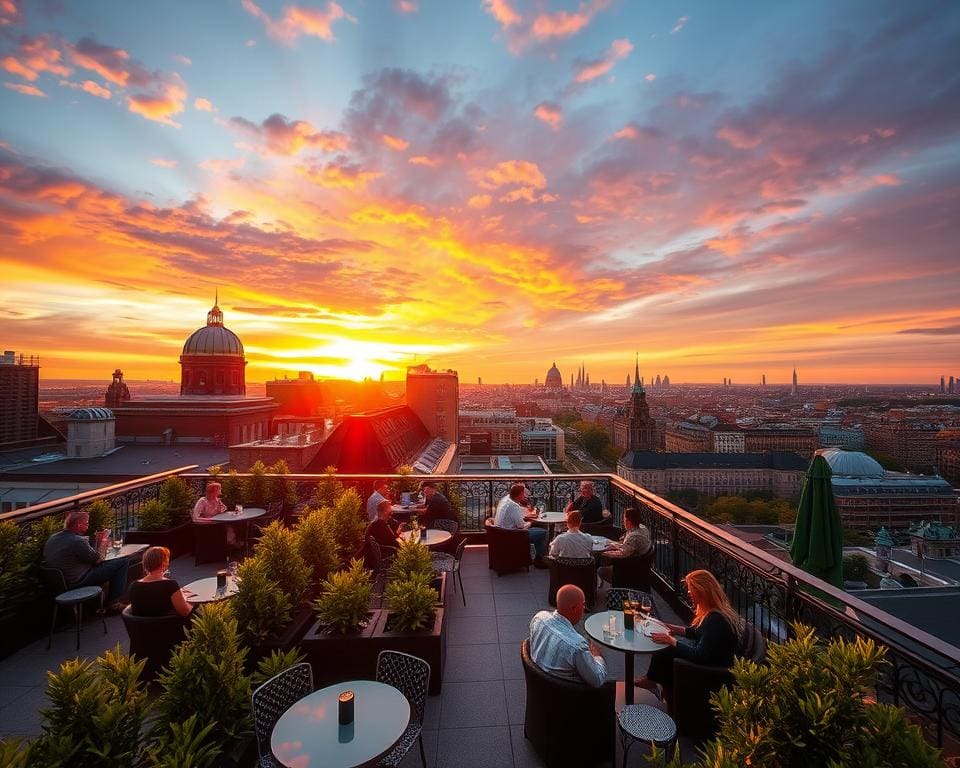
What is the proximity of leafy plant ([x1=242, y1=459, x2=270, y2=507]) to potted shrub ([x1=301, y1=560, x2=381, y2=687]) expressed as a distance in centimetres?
562

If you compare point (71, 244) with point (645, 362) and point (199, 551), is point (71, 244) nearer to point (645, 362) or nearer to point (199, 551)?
point (199, 551)

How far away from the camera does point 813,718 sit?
2256 millimetres

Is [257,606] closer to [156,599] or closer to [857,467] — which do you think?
[156,599]

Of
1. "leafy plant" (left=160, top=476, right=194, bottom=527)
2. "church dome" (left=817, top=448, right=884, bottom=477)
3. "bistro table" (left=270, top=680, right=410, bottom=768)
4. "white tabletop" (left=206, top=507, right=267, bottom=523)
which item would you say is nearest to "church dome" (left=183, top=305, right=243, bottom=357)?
"leafy plant" (left=160, top=476, right=194, bottom=527)

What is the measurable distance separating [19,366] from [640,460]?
89401 millimetres

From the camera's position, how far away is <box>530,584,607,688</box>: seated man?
348 cm

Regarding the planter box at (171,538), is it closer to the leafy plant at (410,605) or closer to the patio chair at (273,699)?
the leafy plant at (410,605)

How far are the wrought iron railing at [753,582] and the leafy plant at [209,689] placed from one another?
4298mm

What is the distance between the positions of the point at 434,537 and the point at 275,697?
450 cm

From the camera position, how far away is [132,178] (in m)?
10.9

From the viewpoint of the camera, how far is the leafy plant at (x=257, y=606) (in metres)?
4.43

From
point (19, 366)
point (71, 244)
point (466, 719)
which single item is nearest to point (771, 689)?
point (466, 719)

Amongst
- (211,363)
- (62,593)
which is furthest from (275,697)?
(211,363)

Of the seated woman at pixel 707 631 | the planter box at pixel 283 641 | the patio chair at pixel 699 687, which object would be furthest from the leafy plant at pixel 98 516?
the patio chair at pixel 699 687
